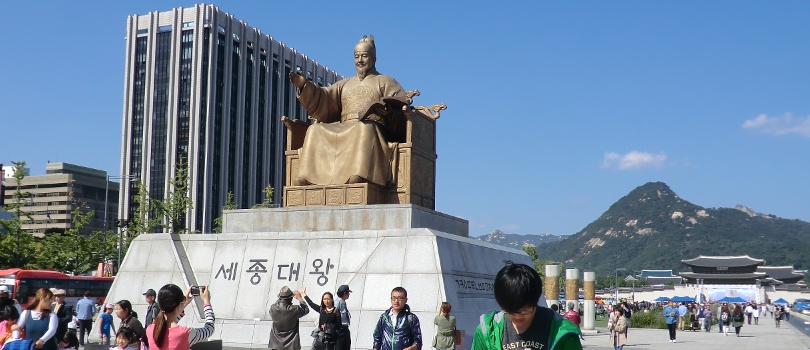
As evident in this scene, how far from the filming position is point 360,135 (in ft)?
43.9

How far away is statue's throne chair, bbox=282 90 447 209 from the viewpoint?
13234 mm

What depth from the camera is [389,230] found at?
1228cm

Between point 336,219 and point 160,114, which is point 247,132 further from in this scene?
point 336,219

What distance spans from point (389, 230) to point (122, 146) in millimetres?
56753

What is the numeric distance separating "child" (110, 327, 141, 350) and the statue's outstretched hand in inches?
339

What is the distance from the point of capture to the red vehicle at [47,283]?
23594mm

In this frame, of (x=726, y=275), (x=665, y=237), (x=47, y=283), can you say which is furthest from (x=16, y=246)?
(x=665, y=237)

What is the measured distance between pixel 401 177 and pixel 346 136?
114 centimetres

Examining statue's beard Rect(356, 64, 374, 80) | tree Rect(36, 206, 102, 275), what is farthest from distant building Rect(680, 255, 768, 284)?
statue's beard Rect(356, 64, 374, 80)

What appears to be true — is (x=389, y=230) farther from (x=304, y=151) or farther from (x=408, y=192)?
(x=304, y=151)

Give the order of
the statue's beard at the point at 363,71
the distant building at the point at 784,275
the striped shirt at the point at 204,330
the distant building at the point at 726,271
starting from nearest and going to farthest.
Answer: the striped shirt at the point at 204,330 → the statue's beard at the point at 363,71 → the distant building at the point at 726,271 → the distant building at the point at 784,275

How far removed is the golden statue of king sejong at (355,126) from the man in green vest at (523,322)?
33.7ft

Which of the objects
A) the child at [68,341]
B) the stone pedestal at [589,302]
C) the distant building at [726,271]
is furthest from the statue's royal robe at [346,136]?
the distant building at [726,271]

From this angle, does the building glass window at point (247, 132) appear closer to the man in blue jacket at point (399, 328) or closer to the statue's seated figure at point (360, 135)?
the statue's seated figure at point (360, 135)
